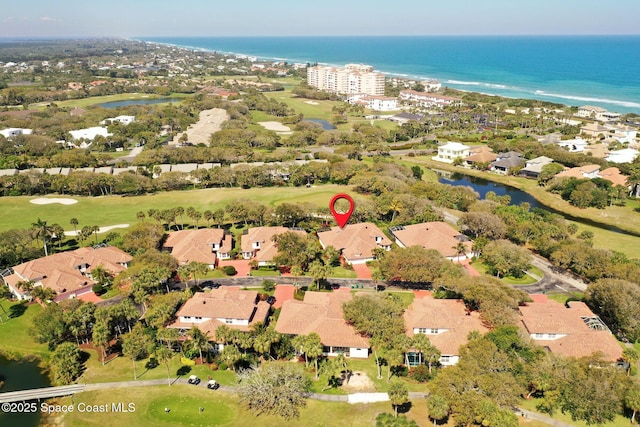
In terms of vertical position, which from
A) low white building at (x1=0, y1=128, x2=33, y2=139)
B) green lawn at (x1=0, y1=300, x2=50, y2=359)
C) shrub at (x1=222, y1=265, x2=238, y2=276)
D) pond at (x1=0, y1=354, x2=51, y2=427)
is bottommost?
pond at (x1=0, y1=354, x2=51, y2=427)

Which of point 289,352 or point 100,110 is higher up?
point 100,110

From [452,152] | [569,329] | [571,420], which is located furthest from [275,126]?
[571,420]

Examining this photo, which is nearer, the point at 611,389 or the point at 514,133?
the point at 611,389

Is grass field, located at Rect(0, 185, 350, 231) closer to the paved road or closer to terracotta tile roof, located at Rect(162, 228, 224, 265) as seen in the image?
terracotta tile roof, located at Rect(162, 228, 224, 265)

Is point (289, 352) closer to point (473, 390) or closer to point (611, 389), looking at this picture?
point (473, 390)

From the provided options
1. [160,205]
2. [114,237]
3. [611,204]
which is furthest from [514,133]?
[114,237]

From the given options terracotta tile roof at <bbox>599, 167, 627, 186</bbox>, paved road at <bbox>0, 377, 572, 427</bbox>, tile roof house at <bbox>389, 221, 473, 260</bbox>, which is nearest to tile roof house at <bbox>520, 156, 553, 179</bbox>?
terracotta tile roof at <bbox>599, 167, 627, 186</bbox>
